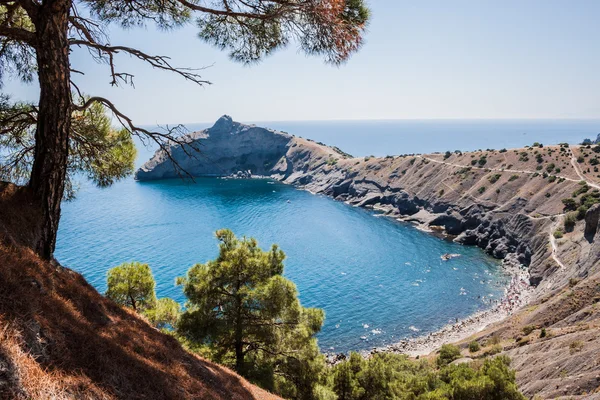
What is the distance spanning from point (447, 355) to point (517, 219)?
4964cm

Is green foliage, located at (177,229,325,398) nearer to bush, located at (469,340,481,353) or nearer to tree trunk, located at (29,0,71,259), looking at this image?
tree trunk, located at (29,0,71,259)

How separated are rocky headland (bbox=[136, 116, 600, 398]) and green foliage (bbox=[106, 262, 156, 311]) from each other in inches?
247

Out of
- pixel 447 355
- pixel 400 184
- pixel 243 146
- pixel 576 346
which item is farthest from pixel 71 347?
pixel 243 146

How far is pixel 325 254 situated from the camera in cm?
6938

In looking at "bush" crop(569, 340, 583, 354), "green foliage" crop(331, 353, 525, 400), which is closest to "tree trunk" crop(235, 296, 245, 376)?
"green foliage" crop(331, 353, 525, 400)

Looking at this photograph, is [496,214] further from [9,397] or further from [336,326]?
[9,397]

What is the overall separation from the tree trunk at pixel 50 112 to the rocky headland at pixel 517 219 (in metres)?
2.52

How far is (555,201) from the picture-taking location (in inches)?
2662

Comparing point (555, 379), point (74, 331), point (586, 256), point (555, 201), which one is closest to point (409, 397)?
point (555, 379)

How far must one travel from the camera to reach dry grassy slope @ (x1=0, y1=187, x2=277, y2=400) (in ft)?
15.2

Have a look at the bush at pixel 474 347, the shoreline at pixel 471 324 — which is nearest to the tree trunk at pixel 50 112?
the bush at pixel 474 347

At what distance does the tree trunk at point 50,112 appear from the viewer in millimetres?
7555

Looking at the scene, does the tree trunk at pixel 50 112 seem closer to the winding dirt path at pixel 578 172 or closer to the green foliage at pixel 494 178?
the winding dirt path at pixel 578 172

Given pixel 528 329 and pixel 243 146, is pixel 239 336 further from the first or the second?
pixel 243 146
